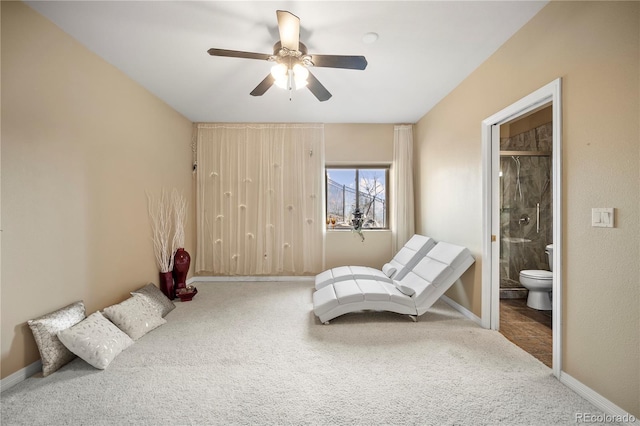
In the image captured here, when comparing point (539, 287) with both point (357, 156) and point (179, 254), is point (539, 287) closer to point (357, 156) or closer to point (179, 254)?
point (357, 156)

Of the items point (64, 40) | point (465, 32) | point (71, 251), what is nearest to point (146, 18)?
point (64, 40)

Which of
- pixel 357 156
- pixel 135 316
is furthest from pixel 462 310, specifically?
pixel 135 316

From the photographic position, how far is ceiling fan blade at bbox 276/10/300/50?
69.6 inches

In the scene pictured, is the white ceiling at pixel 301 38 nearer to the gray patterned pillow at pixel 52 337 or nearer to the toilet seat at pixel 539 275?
the gray patterned pillow at pixel 52 337

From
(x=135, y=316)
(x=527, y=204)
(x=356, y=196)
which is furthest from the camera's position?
(x=356, y=196)

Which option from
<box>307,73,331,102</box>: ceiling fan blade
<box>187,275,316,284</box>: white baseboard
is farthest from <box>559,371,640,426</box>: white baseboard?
<box>187,275,316,284</box>: white baseboard

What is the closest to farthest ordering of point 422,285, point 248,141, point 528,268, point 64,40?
point 64,40 < point 422,285 < point 528,268 < point 248,141

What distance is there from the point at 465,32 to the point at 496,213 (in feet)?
5.34

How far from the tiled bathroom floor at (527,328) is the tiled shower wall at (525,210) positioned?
628mm

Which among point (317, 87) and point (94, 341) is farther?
point (317, 87)

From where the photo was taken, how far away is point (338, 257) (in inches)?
187

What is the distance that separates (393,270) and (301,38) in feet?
9.28

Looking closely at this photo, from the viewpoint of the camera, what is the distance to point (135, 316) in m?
2.64

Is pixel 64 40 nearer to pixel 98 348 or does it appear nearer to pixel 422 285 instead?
pixel 98 348
